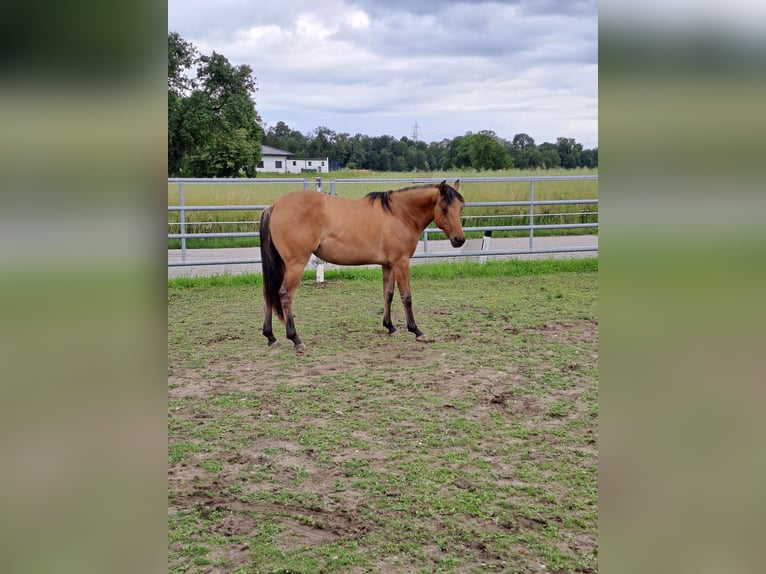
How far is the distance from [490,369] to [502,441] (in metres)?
1.45

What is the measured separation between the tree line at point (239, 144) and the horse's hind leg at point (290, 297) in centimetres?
1191

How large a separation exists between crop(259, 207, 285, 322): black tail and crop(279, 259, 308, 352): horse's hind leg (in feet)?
0.16

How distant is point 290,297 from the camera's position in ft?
18.0

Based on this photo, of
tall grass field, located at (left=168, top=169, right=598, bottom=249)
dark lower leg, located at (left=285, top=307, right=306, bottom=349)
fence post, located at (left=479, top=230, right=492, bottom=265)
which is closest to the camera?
dark lower leg, located at (left=285, top=307, right=306, bottom=349)

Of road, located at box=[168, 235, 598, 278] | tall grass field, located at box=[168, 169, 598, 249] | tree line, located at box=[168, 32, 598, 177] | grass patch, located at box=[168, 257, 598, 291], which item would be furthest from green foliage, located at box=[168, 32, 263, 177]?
grass patch, located at box=[168, 257, 598, 291]

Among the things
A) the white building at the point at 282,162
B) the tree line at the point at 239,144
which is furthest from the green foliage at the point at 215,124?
the white building at the point at 282,162

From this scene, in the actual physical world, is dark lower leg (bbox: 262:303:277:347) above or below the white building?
below

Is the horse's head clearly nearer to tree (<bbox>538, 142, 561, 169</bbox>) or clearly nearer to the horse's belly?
the horse's belly

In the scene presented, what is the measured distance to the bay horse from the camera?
5.48 meters

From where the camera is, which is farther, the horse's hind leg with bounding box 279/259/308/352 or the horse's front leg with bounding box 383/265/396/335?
the horse's front leg with bounding box 383/265/396/335

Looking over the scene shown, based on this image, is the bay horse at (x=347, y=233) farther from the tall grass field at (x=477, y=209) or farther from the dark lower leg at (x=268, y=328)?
the tall grass field at (x=477, y=209)

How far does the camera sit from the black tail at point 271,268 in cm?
549
